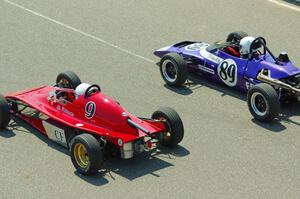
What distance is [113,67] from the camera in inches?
632

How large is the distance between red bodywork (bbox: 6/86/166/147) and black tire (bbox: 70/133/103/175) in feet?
1.42

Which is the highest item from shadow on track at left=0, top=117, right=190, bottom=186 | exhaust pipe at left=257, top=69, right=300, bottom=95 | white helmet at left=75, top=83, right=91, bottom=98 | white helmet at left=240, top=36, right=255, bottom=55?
white helmet at left=240, top=36, right=255, bottom=55

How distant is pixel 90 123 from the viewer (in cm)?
1191

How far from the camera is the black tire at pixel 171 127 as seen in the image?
11.9 metres

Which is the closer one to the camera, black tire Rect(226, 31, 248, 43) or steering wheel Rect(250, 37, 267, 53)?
steering wheel Rect(250, 37, 267, 53)

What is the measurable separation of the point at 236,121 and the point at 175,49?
298 cm

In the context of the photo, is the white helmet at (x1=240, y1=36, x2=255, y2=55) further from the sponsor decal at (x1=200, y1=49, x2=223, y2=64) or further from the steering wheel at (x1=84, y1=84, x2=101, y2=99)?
the steering wheel at (x1=84, y1=84, x2=101, y2=99)

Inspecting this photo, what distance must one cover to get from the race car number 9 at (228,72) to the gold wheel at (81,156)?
4.33 m

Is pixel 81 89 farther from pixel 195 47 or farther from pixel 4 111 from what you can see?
pixel 195 47

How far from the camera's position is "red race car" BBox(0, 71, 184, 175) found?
11352 millimetres

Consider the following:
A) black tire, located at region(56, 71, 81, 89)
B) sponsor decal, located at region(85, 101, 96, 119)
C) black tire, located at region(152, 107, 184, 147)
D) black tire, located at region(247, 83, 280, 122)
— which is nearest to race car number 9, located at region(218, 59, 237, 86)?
black tire, located at region(247, 83, 280, 122)

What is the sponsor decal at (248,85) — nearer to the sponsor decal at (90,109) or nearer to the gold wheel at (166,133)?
the gold wheel at (166,133)

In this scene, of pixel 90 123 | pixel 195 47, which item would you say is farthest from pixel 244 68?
pixel 90 123

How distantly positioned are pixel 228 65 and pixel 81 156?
4.46 m
